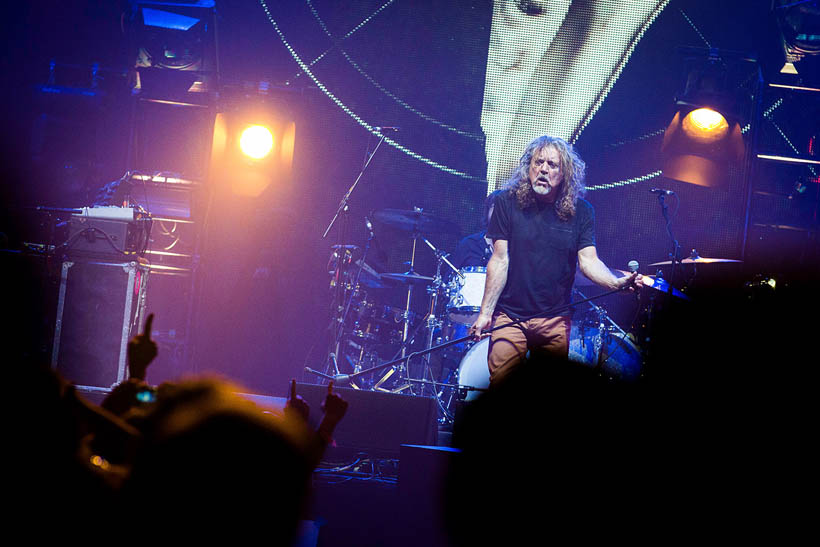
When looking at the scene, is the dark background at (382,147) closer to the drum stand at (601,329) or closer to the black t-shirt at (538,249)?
the drum stand at (601,329)

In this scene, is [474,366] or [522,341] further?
[474,366]

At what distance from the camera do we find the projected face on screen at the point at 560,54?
7203 millimetres

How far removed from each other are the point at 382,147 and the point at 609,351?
2938mm

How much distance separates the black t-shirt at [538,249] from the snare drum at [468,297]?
176 centimetres

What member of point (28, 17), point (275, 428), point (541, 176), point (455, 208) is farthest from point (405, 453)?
point (28, 17)

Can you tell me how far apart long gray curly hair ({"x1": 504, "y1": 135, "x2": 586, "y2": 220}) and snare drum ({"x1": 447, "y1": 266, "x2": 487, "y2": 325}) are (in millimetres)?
1780

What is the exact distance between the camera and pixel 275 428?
0.99 metres

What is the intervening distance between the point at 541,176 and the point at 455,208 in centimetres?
313

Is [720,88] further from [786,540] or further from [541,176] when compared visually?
[786,540]

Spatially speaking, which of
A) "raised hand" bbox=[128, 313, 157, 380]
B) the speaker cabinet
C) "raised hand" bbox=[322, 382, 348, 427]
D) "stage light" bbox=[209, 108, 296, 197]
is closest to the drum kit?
"stage light" bbox=[209, 108, 296, 197]

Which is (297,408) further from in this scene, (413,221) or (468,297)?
(413,221)

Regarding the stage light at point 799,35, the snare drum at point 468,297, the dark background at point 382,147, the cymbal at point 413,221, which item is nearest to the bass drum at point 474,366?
the snare drum at point 468,297

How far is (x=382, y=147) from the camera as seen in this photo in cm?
738

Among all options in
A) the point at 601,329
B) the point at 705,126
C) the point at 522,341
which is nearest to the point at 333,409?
the point at 522,341
